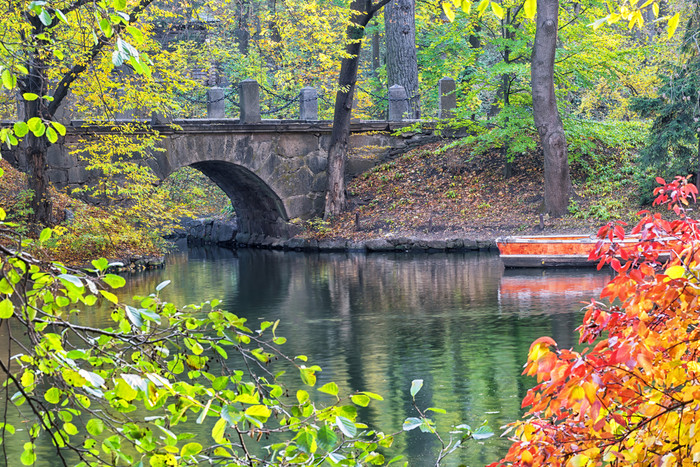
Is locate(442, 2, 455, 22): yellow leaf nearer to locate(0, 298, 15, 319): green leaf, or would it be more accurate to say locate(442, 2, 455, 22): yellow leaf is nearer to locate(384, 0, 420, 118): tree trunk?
locate(0, 298, 15, 319): green leaf

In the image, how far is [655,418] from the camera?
2707 mm

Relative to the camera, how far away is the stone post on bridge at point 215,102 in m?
22.7

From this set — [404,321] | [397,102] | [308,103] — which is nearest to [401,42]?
[397,102]

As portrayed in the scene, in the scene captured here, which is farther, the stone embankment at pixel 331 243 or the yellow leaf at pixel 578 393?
the stone embankment at pixel 331 243

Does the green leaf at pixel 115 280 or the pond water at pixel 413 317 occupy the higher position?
the green leaf at pixel 115 280

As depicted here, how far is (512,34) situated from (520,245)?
7.77m

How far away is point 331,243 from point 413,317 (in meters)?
10.2

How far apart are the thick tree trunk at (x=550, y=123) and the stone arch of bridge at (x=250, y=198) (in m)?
7.45

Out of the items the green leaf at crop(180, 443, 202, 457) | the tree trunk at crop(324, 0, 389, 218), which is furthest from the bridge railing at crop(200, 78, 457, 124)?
the green leaf at crop(180, 443, 202, 457)

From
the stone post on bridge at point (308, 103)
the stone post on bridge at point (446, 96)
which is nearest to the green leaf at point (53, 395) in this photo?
the stone post on bridge at point (308, 103)

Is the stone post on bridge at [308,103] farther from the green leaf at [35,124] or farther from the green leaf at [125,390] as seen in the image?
the green leaf at [125,390]

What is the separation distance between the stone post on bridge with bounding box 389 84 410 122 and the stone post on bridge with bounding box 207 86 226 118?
190 inches

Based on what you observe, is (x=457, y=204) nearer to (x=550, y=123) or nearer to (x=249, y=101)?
(x=550, y=123)

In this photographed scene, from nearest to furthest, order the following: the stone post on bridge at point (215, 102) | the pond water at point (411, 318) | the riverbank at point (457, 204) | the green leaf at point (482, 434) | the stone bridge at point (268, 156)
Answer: the green leaf at point (482, 434) < the pond water at point (411, 318) < the riverbank at point (457, 204) < the stone bridge at point (268, 156) < the stone post on bridge at point (215, 102)
